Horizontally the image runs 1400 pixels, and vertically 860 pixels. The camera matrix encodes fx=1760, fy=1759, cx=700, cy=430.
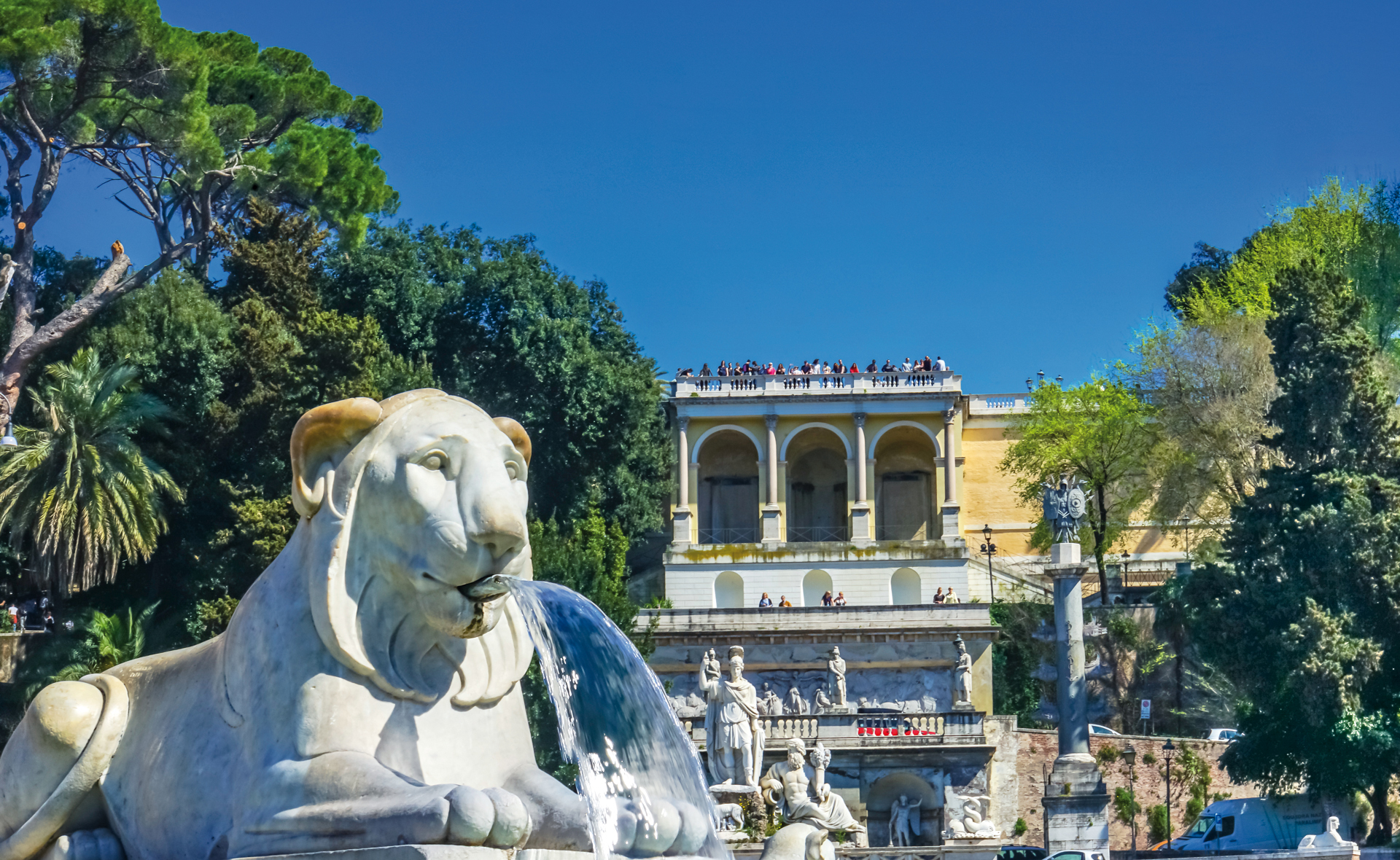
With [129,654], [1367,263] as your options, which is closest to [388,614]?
[129,654]

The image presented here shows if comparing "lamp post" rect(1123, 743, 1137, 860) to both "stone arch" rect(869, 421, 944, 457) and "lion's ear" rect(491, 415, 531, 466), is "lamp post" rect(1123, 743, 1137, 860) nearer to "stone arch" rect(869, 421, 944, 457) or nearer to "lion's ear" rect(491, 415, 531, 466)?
"stone arch" rect(869, 421, 944, 457)

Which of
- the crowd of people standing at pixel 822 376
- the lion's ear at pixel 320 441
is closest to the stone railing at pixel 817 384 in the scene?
the crowd of people standing at pixel 822 376

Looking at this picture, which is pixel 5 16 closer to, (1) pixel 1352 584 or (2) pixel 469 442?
(1) pixel 1352 584

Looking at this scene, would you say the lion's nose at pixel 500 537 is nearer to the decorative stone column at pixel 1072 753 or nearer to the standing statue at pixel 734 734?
the standing statue at pixel 734 734

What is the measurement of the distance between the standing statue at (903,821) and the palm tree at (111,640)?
1440 cm

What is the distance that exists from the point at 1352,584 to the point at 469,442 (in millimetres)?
25152

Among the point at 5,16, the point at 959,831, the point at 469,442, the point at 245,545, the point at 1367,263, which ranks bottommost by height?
the point at 959,831

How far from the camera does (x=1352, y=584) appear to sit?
2755cm

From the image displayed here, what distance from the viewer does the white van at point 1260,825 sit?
93.3 ft

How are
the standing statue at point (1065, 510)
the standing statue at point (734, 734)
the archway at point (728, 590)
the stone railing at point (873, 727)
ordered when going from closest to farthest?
the standing statue at point (734, 734)
the standing statue at point (1065, 510)
the stone railing at point (873, 727)
the archway at point (728, 590)

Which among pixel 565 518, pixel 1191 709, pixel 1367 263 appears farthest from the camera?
pixel 1191 709

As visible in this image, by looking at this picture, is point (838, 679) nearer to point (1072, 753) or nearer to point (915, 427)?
point (1072, 753)

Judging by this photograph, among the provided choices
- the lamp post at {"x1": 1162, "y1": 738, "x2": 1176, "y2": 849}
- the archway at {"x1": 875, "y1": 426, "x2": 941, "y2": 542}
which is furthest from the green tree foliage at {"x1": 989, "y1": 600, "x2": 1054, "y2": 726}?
the archway at {"x1": 875, "y1": 426, "x2": 941, "y2": 542}

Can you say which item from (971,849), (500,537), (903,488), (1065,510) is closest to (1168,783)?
(1065,510)
